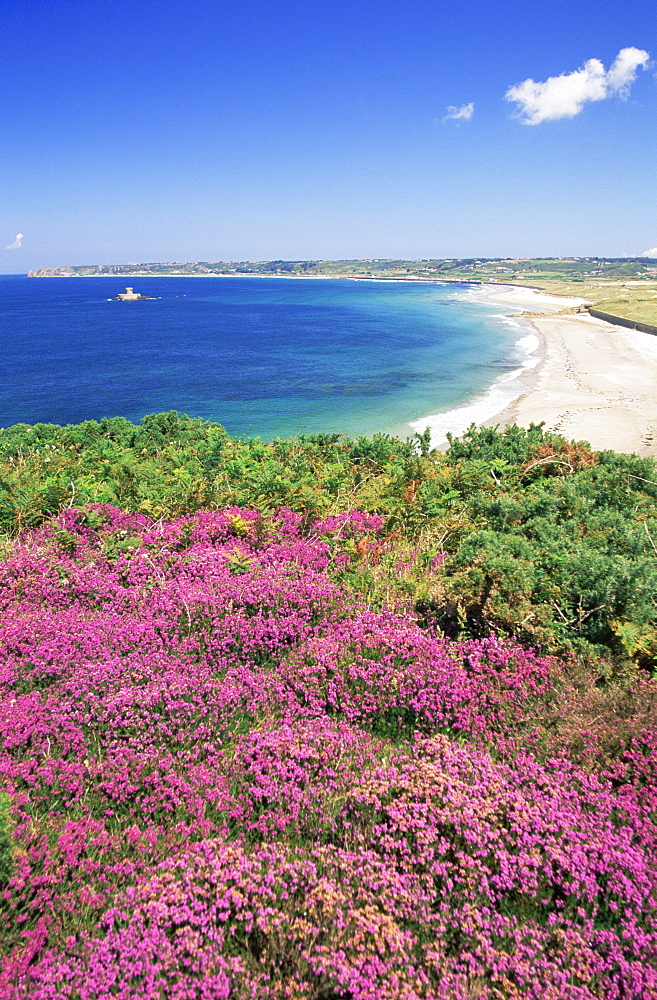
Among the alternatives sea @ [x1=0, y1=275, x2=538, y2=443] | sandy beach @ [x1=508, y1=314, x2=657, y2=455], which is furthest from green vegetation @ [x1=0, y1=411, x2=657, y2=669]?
sea @ [x1=0, y1=275, x2=538, y2=443]

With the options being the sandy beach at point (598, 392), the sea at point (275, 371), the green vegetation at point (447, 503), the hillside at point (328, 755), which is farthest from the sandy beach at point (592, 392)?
the hillside at point (328, 755)

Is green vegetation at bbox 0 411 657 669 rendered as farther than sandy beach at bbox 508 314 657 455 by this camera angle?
No

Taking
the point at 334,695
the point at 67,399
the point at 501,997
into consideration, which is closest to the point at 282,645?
the point at 334,695

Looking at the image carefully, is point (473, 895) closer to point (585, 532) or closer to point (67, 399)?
point (585, 532)

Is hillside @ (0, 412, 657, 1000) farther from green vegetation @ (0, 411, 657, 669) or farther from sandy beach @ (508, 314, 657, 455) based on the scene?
sandy beach @ (508, 314, 657, 455)

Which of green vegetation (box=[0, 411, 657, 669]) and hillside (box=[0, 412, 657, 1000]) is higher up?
green vegetation (box=[0, 411, 657, 669])

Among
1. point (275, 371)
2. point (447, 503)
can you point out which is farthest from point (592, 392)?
point (447, 503)
